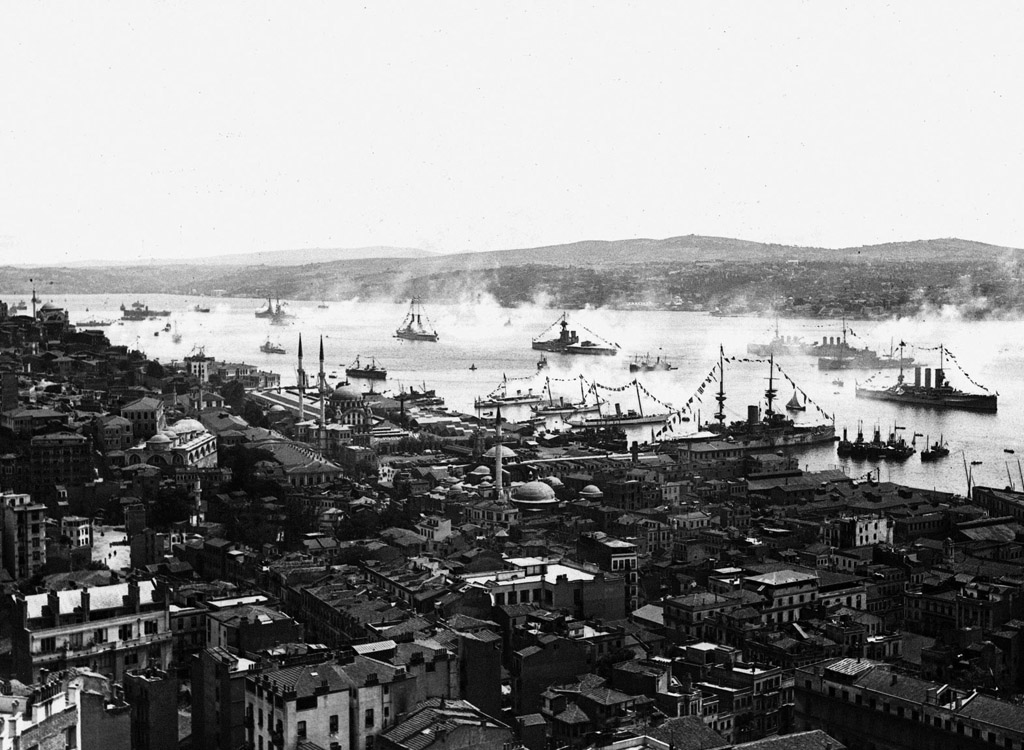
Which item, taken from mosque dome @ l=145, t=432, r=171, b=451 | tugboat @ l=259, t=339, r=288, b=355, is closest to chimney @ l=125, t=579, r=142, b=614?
mosque dome @ l=145, t=432, r=171, b=451

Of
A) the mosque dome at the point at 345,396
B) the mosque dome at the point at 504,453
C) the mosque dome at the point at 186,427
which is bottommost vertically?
the mosque dome at the point at 504,453

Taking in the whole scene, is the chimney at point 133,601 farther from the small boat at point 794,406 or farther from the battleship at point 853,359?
the battleship at point 853,359

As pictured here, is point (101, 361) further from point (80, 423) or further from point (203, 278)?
point (203, 278)

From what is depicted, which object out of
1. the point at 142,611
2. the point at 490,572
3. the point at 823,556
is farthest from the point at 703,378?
the point at 142,611

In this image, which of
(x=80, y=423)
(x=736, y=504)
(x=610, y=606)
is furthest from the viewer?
(x=80, y=423)

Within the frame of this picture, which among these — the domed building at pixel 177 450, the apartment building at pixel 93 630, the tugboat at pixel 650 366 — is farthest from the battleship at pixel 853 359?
the apartment building at pixel 93 630

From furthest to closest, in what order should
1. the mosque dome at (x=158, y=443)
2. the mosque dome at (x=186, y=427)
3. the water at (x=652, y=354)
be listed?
the water at (x=652, y=354) → the mosque dome at (x=186, y=427) → the mosque dome at (x=158, y=443)

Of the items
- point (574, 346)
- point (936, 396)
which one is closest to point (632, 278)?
point (574, 346)
